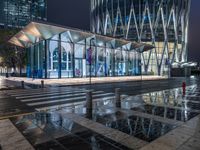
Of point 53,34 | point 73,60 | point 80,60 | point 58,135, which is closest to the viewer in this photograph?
point 58,135

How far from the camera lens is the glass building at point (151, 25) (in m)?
72.3

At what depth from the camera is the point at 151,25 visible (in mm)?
71938

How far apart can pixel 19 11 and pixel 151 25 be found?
351 ft

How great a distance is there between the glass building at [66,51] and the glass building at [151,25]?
2519cm

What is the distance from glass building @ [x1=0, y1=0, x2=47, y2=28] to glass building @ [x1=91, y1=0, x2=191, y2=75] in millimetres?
71388

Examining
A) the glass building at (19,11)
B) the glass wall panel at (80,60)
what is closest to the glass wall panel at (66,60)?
the glass wall panel at (80,60)

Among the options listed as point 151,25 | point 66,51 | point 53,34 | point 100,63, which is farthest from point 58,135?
point 151,25

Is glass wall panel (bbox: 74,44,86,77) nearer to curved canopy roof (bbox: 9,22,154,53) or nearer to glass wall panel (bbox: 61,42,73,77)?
curved canopy roof (bbox: 9,22,154,53)

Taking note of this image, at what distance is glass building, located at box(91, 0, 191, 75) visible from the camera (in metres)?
72.3

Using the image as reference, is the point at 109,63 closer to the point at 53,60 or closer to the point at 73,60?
the point at 73,60

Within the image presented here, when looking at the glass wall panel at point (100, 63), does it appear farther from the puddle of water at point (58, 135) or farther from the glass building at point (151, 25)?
the puddle of water at point (58, 135)

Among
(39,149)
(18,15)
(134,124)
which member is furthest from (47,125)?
(18,15)

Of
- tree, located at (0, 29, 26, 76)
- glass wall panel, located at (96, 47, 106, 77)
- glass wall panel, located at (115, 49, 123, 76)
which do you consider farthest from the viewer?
glass wall panel, located at (115, 49, 123, 76)

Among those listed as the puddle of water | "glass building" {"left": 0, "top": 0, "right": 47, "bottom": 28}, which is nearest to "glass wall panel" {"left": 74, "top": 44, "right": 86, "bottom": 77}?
the puddle of water
